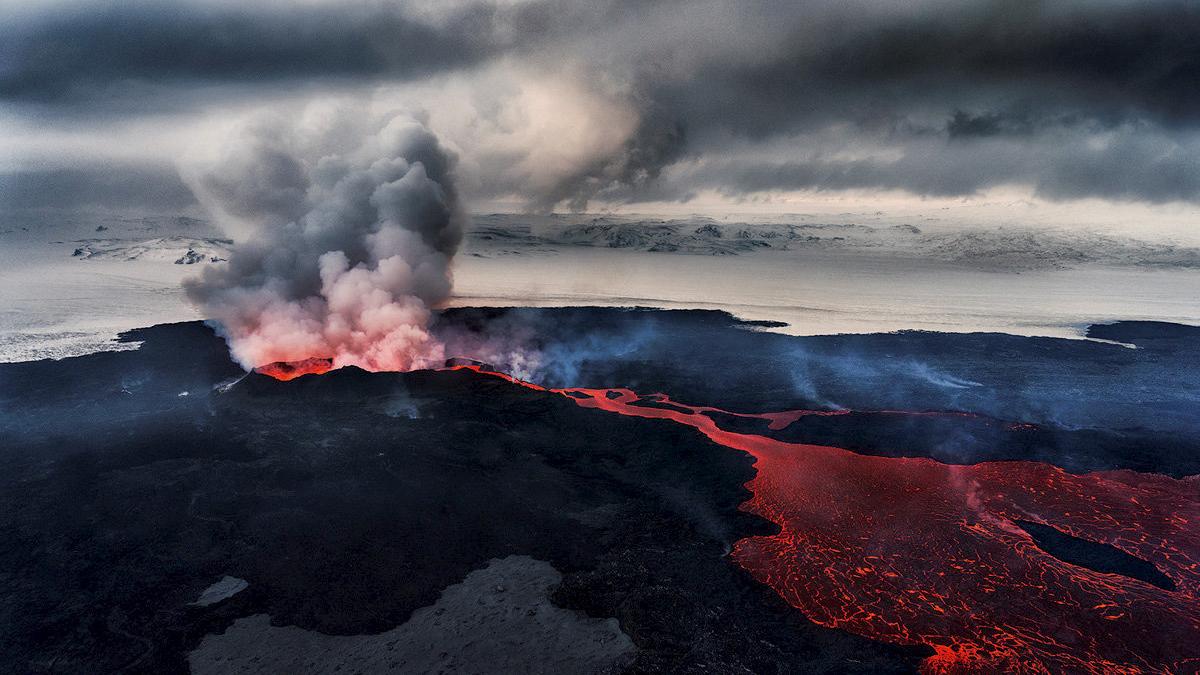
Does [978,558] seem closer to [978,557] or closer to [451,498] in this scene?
[978,557]

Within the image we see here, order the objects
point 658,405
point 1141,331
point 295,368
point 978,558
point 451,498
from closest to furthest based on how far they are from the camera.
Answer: point 978,558, point 451,498, point 658,405, point 295,368, point 1141,331

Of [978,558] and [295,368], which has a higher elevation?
[978,558]

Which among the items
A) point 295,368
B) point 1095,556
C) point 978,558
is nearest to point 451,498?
point 978,558

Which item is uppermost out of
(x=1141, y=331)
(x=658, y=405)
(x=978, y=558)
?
(x=1141, y=331)

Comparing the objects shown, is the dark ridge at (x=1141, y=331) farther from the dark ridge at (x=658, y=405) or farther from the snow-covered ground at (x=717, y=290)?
the dark ridge at (x=658, y=405)

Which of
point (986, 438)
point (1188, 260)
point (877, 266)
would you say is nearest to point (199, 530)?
point (986, 438)

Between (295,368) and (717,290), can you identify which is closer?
(295,368)

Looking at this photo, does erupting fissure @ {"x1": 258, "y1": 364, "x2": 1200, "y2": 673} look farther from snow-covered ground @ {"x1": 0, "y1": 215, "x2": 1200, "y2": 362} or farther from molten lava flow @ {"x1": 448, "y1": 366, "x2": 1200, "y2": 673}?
snow-covered ground @ {"x1": 0, "y1": 215, "x2": 1200, "y2": 362}

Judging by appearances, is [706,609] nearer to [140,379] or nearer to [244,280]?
[140,379]
